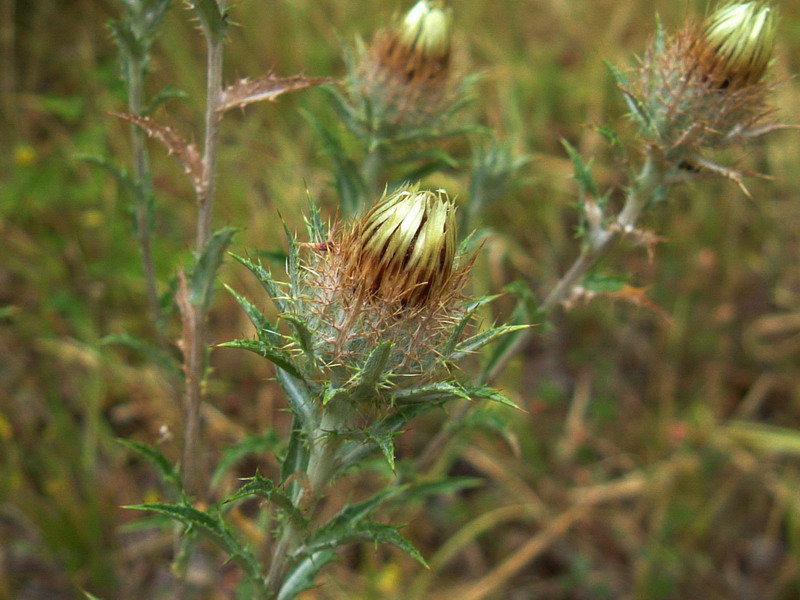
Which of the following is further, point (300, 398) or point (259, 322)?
point (300, 398)

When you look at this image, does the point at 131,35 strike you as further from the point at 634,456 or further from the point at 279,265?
the point at 634,456

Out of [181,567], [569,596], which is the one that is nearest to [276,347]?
[181,567]

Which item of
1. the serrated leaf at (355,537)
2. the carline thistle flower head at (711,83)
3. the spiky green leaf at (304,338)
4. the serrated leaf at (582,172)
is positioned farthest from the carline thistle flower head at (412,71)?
the serrated leaf at (355,537)

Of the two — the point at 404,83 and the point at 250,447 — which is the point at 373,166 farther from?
the point at 250,447

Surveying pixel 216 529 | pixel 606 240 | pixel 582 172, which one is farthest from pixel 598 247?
pixel 216 529

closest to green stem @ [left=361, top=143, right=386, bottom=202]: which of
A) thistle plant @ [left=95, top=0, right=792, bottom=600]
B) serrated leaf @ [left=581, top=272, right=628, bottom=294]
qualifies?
thistle plant @ [left=95, top=0, right=792, bottom=600]

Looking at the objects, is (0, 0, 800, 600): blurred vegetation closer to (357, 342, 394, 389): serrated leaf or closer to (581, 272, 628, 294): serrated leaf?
(581, 272, 628, 294): serrated leaf
